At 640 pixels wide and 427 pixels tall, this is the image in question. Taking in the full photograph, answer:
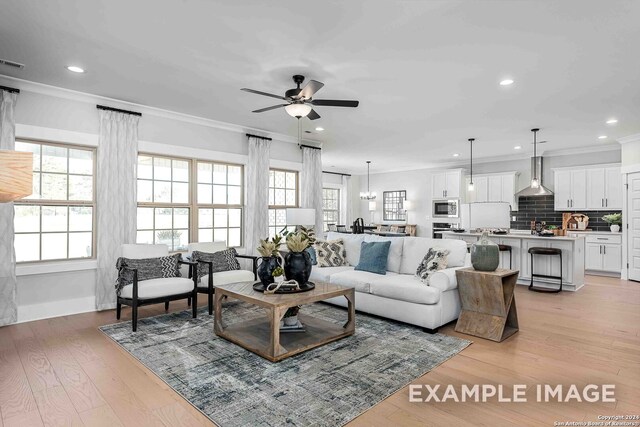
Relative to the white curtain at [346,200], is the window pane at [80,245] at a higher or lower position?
lower

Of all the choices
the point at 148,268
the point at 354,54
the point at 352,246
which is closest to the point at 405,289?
the point at 352,246

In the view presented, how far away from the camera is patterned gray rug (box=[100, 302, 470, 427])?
233cm

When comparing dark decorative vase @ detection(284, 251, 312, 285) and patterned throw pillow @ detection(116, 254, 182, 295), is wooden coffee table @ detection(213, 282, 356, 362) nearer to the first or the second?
dark decorative vase @ detection(284, 251, 312, 285)

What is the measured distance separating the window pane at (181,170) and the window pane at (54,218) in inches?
59.6

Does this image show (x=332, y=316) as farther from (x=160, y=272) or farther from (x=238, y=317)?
(x=160, y=272)

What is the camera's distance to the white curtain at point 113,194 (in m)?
4.64

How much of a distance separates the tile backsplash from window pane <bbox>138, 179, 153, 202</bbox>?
816 centimetres

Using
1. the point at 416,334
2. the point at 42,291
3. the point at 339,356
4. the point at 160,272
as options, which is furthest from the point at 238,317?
→ the point at 42,291

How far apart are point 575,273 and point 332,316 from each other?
4346 mm

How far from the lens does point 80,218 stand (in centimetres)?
471

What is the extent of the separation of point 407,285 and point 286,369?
5.58 feet

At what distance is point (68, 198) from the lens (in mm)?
4605

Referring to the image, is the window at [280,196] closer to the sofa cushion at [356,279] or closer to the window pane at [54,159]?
the sofa cushion at [356,279]

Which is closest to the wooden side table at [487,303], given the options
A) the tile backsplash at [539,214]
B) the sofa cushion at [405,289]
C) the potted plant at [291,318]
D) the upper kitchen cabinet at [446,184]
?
the sofa cushion at [405,289]
